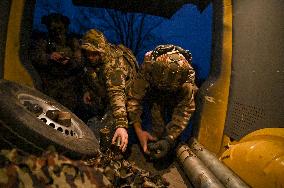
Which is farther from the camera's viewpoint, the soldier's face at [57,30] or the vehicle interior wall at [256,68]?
the soldier's face at [57,30]

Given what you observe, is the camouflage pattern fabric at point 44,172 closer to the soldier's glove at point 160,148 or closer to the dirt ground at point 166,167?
the dirt ground at point 166,167

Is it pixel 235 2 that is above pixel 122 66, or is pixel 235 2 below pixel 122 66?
above

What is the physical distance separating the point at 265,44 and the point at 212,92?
3.39 ft

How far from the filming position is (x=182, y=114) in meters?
4.38

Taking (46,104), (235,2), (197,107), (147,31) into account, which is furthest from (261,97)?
(147,31)

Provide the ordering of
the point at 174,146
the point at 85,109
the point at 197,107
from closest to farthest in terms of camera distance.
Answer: the point at 174,146, the point at 197,107, the point at 85,109

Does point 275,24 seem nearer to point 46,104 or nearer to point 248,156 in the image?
point 248,156

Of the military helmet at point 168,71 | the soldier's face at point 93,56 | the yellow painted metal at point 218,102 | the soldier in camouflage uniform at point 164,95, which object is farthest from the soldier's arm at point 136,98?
the yellow painted metal at point 218,102

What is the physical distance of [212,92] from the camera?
4562mm

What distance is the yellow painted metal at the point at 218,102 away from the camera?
448 centimetres

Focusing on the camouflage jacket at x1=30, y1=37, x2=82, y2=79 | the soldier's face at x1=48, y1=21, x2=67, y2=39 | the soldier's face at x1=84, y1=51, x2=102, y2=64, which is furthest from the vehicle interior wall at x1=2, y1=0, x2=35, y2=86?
the soldier's face at x1=84, y1=51, x2=102, y2=64

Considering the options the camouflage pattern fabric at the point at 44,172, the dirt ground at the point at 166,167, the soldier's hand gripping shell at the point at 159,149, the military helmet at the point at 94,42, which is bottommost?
the dirt ground at the point at 166,167

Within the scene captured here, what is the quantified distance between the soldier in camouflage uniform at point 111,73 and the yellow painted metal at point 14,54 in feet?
2.95

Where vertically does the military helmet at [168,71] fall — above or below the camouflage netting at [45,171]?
above
